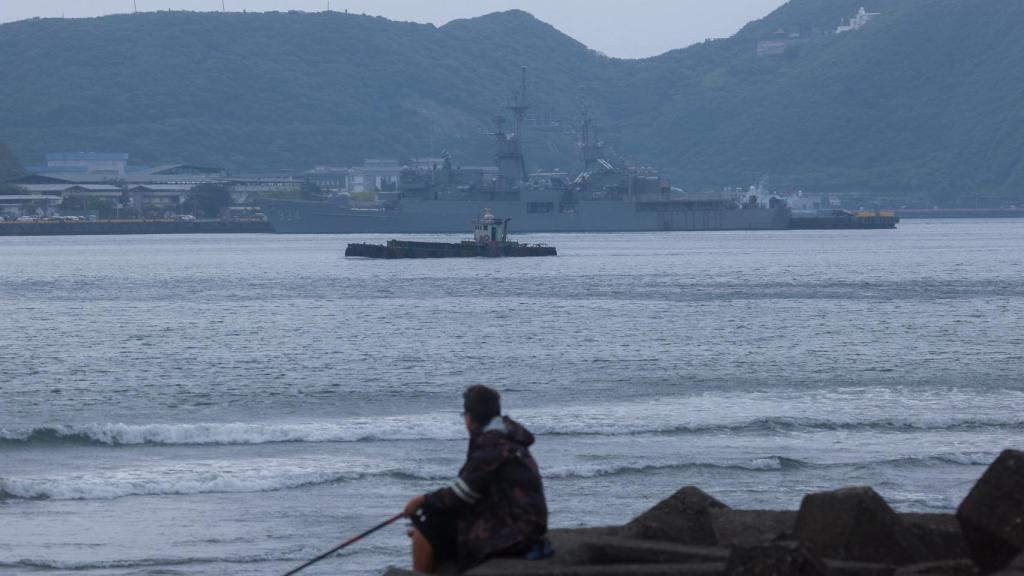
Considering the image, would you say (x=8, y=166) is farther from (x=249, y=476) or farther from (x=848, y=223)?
(x=249, y=476)

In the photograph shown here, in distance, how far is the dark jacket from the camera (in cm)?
635

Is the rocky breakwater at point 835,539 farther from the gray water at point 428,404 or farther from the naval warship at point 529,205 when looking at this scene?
the naval warship at point 529,205

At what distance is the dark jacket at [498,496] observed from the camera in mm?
6348

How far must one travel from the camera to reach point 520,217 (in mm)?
117062

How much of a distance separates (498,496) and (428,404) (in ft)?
45.7

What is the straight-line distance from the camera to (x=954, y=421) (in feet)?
56.5

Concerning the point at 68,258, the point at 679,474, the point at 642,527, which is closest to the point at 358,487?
the point at 679,474

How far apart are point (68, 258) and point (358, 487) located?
77600 millimetres

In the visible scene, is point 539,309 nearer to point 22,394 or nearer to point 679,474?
point 22,394

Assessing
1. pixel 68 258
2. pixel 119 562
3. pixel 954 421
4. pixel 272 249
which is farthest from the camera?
pixel 272 249

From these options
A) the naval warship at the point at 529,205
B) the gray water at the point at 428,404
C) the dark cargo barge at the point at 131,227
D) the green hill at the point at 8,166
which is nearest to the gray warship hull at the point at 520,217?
the naval warship at the point at 529,205

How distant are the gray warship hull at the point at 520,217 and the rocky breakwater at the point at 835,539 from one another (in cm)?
10687

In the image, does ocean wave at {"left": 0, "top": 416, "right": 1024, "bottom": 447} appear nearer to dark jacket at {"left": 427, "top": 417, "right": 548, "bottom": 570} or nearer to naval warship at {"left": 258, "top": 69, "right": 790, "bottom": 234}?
dark jacket at {"left": 427, "top": 417, "right": 548, "bottom": 570}

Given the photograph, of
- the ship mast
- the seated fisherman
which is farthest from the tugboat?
the seated fisherman
